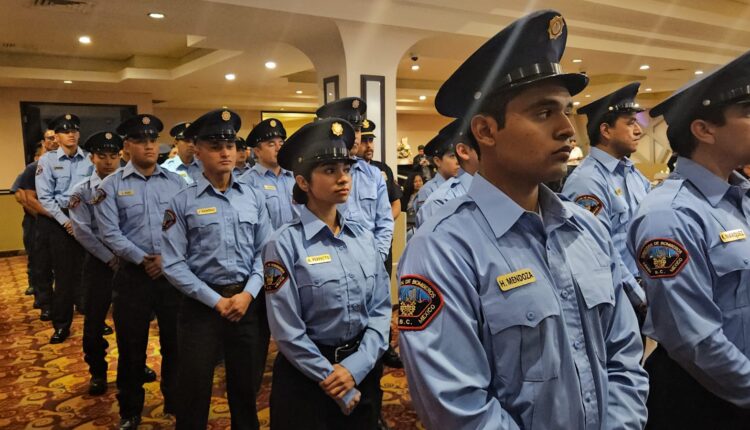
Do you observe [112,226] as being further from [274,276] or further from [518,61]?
[518,61]

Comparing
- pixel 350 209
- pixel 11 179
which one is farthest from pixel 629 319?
pixel 11 179

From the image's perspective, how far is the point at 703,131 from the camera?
179 centimetres

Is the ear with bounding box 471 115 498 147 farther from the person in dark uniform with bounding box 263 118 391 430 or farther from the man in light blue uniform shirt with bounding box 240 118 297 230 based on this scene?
the man in light blue uniform shirt with bounding box 240 118 297 230

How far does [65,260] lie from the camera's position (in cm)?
516

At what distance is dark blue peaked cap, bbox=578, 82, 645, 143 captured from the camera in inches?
121

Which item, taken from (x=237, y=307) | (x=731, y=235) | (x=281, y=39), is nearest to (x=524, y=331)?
(x=731, y=235)

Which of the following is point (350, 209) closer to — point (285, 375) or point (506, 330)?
point (285, 375)

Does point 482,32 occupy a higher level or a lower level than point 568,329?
higher

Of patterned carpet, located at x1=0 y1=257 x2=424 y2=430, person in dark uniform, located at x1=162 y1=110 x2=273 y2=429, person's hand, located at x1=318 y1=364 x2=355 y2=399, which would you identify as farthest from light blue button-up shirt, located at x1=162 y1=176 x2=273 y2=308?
patterned carpet, located at x1=0 y1=257 x2=424 y2=430

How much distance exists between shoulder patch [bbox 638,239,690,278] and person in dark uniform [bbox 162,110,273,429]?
69.3 inches

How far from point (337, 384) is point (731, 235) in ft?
4.47

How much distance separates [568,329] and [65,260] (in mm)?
5207

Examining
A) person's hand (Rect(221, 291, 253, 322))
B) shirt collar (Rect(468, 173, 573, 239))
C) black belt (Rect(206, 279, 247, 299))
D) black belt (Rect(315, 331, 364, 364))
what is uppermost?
shirt collar (Rect(468, 173, 573, 239))

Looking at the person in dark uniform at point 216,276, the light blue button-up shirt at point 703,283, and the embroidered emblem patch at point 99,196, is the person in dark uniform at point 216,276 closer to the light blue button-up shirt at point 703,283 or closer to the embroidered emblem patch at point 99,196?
the embroidered emblem patch at point 99,196
